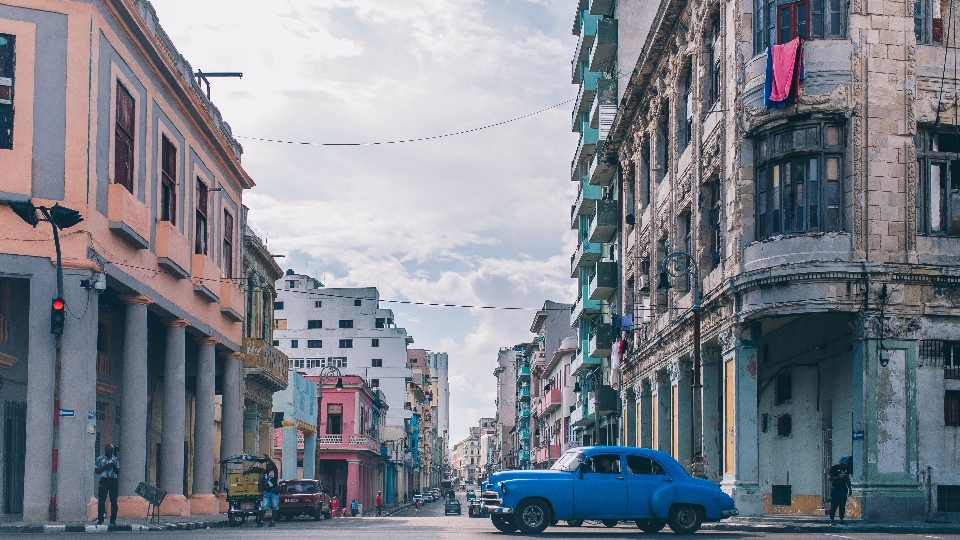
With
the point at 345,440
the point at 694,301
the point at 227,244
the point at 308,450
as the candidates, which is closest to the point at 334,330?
the point at 345,440

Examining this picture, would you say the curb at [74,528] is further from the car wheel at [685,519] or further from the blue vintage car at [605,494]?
the car wheel at [685,519]

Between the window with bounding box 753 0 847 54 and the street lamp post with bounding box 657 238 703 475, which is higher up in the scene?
the window with bounding box 753 0 847 54

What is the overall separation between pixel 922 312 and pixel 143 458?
60.7 ft

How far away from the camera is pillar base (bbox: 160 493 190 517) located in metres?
31.8

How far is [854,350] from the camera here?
25.9 m

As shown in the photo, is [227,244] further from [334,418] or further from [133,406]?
[334,418]

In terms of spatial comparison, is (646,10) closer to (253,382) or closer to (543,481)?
(253,382)

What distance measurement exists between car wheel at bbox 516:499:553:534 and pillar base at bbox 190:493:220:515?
17.1 m

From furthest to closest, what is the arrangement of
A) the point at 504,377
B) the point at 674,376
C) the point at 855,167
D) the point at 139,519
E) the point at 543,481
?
the point at 504,377 → the point at 674,376 → the point at 139,519 → the point at 855,167 → the point at 543,481

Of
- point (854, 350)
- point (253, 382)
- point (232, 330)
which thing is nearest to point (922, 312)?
point (854, 350)

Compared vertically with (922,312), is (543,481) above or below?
below

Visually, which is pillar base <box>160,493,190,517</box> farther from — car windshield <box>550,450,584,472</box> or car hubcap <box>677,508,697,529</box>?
car hubcap <box>677,508,697,529</box>

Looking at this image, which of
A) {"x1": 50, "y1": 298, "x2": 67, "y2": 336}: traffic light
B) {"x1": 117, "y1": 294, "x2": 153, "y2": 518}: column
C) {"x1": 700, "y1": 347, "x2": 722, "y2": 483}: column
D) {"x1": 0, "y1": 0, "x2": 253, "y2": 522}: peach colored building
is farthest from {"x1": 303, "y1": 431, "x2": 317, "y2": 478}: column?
{"x1": 50, "y1": 298, "x2": 67, "y2": 336}: traffic light

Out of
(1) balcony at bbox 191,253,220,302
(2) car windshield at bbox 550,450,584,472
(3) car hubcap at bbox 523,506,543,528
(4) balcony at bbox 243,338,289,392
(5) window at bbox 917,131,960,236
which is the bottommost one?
(3) car hubcap at bbox 523,506,543,528
